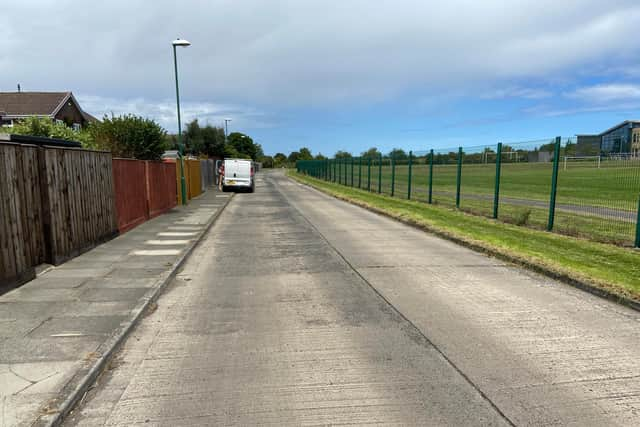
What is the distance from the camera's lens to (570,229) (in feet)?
37.4

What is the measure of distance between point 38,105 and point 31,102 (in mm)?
1114

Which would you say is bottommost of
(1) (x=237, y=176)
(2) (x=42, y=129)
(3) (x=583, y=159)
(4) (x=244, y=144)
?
(1) (x=237, y=176)

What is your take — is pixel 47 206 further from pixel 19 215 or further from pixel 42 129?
pixel 42 129

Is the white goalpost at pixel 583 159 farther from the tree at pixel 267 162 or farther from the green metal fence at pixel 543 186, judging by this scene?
the tree at pixel 267 162

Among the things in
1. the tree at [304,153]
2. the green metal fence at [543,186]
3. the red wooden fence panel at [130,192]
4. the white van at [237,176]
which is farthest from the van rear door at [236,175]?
the tree at [304,153]

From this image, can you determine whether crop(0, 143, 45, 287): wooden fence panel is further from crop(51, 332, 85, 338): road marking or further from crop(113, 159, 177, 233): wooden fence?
crop(113, 159, 177, 233): wooden fence

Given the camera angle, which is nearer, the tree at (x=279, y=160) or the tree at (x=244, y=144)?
the tree at (x=244, y=144)

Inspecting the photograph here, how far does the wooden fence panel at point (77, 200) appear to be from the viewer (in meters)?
7.63

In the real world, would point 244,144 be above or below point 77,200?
above

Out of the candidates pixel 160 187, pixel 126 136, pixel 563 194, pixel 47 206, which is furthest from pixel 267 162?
pixel 47 206

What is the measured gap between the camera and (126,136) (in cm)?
2028

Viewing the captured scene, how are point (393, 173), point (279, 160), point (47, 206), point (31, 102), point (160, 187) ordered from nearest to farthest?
point (47, 206), point (160, 187), point (393, 173), point (31, 102), point (279, 160)

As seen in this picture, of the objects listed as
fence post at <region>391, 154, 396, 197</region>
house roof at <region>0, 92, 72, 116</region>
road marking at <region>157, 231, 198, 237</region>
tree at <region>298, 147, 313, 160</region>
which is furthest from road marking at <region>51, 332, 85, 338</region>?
tree at <region>298, 147, 313, 160</region>

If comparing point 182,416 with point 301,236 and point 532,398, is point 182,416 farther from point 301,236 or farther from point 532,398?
point 301,236
